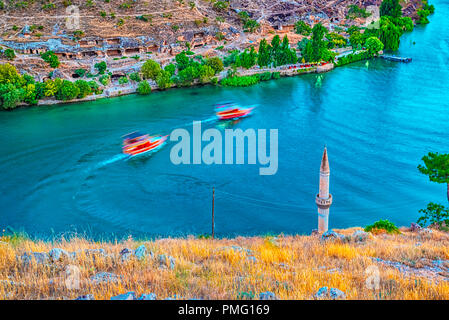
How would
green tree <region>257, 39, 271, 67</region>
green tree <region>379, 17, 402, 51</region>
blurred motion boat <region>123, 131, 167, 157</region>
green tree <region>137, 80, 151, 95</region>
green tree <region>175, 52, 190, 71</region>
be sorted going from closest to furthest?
blurred motion boat <region>123, 131, 167, 157</region> < green tree <region>137, 80, 151, 95</region> < green tree <region>175, 52, 190, 71</region> < green tree <region>257, 39, 271, 67</region> < green tree <region>379, 17, 402, 51</region>

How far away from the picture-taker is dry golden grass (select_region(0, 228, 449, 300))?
876cm

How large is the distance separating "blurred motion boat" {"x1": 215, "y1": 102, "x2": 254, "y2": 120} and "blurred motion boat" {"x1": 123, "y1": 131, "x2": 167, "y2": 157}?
559cm

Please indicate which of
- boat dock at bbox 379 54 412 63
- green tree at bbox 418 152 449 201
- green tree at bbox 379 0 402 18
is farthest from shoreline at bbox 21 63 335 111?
green tree at bbox 418 152 449 201

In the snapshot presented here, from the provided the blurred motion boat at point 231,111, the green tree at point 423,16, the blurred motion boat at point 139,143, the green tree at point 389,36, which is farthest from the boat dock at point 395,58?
the blurred motion boat at point 139,143

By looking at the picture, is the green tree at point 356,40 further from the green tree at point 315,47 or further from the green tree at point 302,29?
the green tree at point 315,47

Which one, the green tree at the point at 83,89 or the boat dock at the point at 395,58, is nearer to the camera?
the green tree at the point at 83,89

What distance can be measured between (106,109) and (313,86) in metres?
17.9

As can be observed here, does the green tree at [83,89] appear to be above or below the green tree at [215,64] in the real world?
below

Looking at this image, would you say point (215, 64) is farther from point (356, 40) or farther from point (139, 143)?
point (356, 40)

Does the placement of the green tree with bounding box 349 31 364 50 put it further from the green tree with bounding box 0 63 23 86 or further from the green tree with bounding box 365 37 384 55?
the green tree with bounding box 0 63 23 86

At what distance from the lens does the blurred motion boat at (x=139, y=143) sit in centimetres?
2792

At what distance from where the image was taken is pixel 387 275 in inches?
395

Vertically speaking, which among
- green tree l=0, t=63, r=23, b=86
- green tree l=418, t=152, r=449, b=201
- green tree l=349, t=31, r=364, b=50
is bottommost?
green tree l=418, t=152, r=449, b=201

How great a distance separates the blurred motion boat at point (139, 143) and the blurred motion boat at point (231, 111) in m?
5.59
